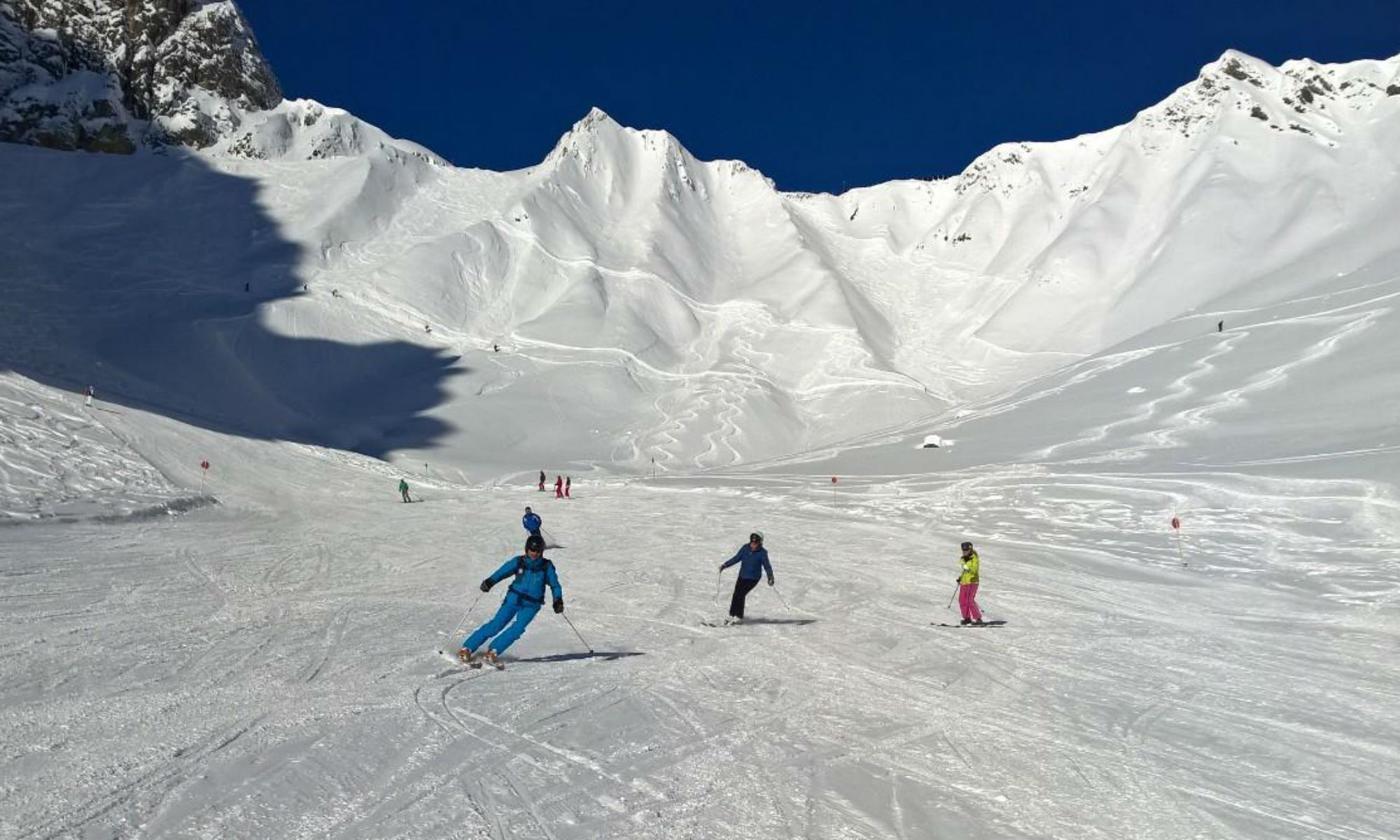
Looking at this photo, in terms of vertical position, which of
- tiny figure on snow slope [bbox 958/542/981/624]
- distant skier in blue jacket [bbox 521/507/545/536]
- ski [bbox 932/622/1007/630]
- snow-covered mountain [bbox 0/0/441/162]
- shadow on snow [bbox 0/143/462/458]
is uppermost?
snow-covered mountain [bbox 0/0/441/162]

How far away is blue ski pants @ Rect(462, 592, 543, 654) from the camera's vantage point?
10.4 metres

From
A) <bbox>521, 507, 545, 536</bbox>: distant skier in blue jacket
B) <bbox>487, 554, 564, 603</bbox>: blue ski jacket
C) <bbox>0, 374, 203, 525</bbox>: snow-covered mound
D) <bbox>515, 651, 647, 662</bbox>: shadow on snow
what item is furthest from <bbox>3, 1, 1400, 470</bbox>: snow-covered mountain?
<bbox>487, 554, 564, 603</bbox>: blue ski jacket

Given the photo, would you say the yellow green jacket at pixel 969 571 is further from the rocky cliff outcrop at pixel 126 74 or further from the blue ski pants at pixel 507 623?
the rocky cliff outcrop at pixel 126 74

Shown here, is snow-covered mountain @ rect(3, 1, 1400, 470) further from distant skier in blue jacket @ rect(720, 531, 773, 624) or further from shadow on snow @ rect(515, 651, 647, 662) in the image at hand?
shadow on snow @ rect(515, 651, 647, 662)

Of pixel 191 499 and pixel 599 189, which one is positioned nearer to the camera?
pixel 191 499

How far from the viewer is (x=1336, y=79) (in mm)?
104500

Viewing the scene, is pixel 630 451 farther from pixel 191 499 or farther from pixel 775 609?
pixel 775 609

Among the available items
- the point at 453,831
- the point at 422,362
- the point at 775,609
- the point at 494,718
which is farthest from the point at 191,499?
the point at 422,362

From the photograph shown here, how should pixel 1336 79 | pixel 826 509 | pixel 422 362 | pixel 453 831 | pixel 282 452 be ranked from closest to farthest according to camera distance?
pixel 453 831 < pixel 826 509 < pixel 282 452 < pixel 422 362 < pixel 1336 79

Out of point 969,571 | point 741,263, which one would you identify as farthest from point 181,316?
point 969,571

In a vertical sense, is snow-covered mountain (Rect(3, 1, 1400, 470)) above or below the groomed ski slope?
above

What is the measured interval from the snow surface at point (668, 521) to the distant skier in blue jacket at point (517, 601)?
370mm

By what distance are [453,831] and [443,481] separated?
37511mm

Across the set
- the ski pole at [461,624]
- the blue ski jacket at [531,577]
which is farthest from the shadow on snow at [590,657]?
the ski pole at [461,624]
